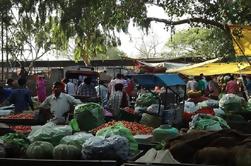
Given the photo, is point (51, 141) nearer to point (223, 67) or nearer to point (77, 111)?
point (77, 111)

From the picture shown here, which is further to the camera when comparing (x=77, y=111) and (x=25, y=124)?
(x=25, y=124)

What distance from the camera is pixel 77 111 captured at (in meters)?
9.70

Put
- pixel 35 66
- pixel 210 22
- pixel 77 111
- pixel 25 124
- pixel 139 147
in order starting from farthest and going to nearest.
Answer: pixel 35 66, pixel 210 22, pixel 25 124, pixel 77 111, pixel 139 147

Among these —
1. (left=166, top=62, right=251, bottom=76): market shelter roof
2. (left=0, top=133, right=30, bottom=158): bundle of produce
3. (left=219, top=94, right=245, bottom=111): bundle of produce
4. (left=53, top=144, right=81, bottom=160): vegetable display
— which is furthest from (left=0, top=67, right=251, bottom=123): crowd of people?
(left=53, top=144, right=81, bottom=160): vegetable display

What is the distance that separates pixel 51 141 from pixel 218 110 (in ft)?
A: 17.6

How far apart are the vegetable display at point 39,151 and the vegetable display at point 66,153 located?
117 mm

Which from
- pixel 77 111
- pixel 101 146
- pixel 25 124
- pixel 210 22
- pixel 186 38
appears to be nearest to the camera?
pixel 101 146

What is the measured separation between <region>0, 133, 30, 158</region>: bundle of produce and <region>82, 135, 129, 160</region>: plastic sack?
3.11 ft

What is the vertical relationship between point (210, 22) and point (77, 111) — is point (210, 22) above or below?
above

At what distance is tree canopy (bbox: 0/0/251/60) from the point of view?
1731cm

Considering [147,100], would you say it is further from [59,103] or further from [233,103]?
[59,103]

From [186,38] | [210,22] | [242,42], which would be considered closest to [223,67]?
[210,22]

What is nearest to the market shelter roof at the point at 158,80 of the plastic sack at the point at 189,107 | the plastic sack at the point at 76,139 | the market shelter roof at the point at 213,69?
the plastic sack at the point at 189,107

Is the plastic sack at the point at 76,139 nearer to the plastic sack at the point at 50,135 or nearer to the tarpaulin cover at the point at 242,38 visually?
the plastic sack at the point at 50,135
